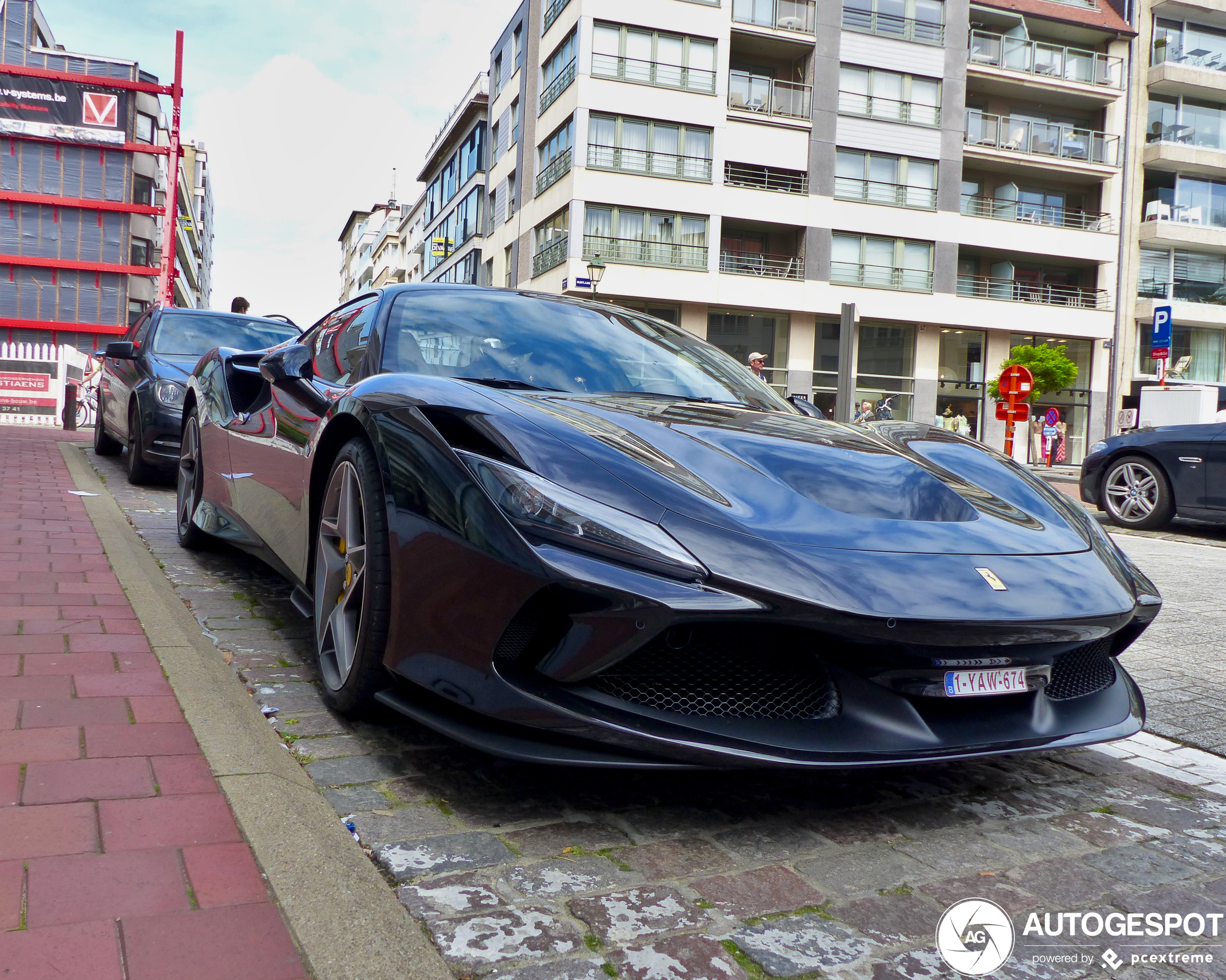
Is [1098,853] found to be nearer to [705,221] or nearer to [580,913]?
[580,913]

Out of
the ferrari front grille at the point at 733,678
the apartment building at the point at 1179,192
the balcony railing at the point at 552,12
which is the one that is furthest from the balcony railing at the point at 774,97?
the ferrari front grille at the point at 733,678

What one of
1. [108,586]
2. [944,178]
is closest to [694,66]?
[944,178]

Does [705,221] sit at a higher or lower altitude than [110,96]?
lower

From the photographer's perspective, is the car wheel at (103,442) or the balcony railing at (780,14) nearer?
the car wheel at (103,442)

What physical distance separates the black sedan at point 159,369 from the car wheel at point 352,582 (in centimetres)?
532

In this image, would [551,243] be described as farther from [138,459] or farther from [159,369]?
[138,459]

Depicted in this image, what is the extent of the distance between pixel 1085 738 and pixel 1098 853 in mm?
234

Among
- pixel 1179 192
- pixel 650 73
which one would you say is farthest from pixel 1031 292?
pixel 650 73

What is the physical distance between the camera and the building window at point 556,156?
99.2ft

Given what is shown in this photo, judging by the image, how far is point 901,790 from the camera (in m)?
2.48

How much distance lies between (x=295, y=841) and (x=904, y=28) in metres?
35.4

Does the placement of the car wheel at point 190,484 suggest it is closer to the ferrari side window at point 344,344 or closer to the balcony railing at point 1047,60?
the ferrari side window at point 344,344

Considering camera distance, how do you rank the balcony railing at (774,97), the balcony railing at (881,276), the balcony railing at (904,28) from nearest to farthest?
the balcony railing at (774,97), the balcony railing at (881,276), the balcony railing at (904,28)

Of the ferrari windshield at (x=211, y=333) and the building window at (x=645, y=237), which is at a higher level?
the building window at (x=645, y=237)
